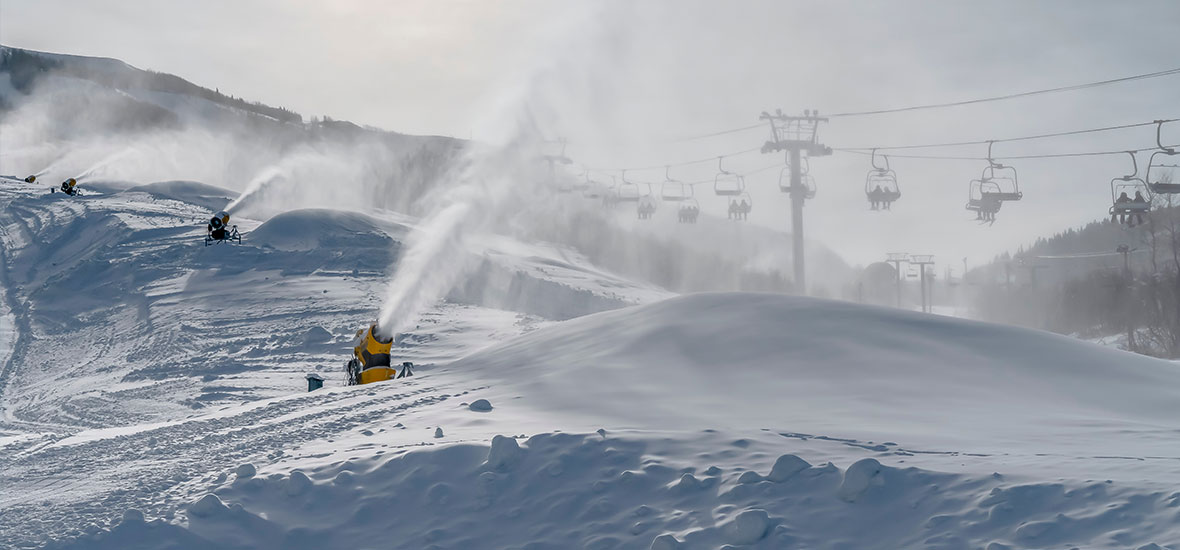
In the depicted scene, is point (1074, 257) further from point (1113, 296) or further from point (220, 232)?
point (220, 232)

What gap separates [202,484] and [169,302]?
68.8 feet

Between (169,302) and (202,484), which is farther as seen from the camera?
(169,302)

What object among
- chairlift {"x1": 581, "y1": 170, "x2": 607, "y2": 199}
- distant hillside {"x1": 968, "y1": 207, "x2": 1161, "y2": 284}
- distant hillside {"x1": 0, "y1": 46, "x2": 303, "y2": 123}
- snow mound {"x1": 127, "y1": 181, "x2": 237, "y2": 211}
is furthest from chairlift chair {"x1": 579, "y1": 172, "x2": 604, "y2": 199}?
distant hillside {"x1": 0, "y1": 46, "x2": 303, "y2": 123}

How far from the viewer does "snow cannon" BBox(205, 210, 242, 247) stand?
33188 mm

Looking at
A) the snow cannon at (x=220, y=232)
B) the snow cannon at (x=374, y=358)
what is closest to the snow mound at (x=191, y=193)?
the snow cannon at (x=220, y=232)

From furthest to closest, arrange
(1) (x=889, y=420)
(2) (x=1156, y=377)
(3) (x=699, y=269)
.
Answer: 1. (3) (x=699, y=269)
2. (2) (x=1156, y=377)
3. (1) (x=889, y=420)

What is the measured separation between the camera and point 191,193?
46.6 meters

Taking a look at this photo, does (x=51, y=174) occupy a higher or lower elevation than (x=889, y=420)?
higher

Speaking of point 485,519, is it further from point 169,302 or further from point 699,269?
point 699,269

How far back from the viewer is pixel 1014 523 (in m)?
5.61

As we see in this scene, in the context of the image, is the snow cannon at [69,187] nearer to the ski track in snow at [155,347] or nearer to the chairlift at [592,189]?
the ski track in snow at [155,347]

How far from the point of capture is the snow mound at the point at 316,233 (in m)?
34.3

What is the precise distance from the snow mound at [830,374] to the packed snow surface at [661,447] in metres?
0.04

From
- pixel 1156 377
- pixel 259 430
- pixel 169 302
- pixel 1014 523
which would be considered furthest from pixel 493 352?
pixel 169 302
